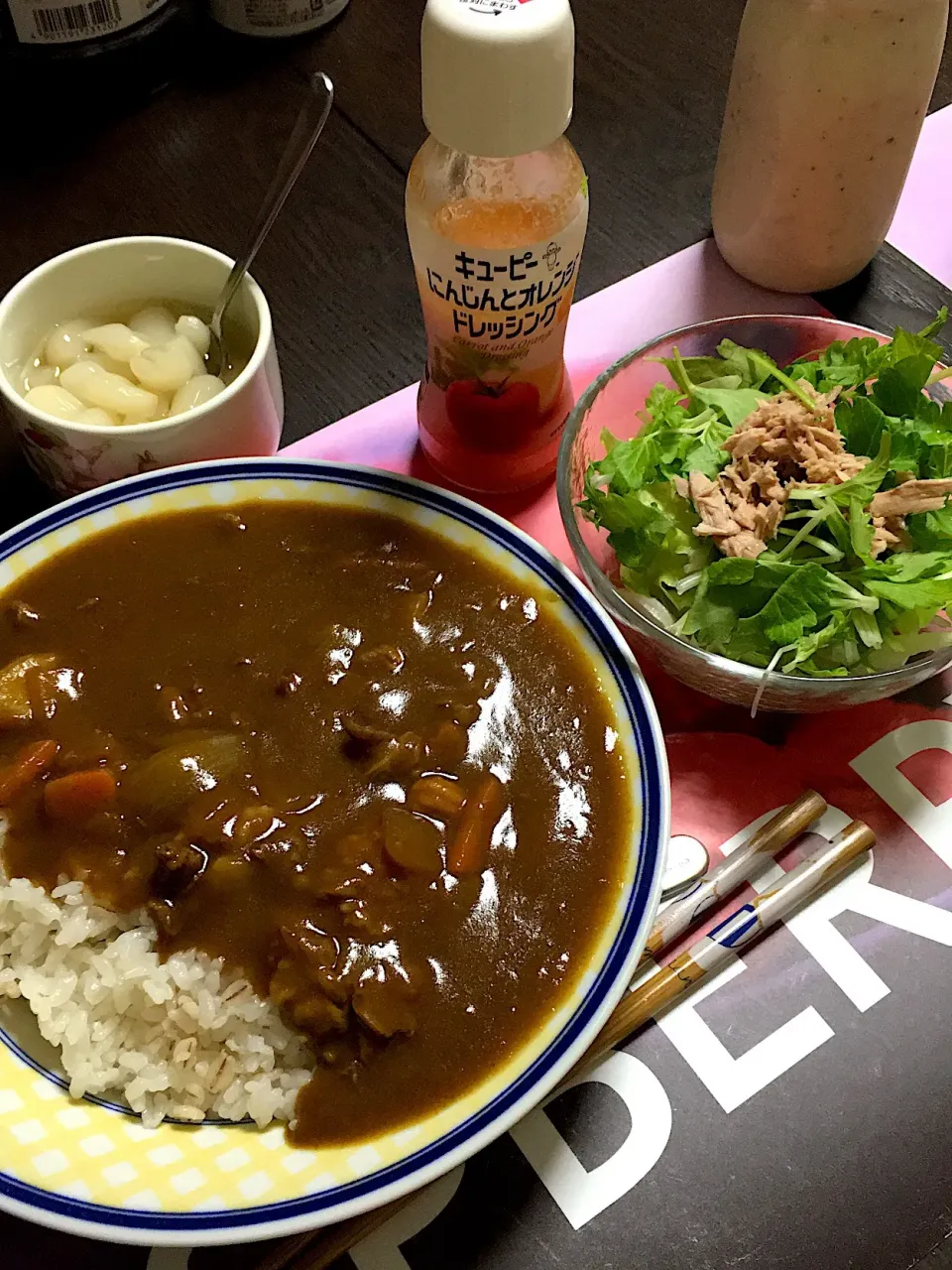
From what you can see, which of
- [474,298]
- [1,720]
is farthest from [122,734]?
[474,298]

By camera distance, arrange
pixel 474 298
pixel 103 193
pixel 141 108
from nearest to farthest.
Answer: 1. pixel 474 298
2. pixel 103 193
3. pixel 141 108

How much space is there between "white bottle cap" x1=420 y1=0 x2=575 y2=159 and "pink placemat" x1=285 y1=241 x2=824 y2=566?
593mm

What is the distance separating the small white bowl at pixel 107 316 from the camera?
167 centimetres

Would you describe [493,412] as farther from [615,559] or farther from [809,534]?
[809,534]

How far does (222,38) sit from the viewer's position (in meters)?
2.62

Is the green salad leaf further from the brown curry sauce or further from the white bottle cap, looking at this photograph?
the white bottle cap

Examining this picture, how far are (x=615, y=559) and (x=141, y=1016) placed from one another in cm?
98

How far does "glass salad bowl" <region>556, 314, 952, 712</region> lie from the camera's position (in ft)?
5.01

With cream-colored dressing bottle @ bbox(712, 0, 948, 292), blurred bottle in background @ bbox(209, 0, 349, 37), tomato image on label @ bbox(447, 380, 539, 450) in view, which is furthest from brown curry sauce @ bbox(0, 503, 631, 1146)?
blurred bottle in background @ bbox(209, 0, 349, 37)

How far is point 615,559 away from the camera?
1791 millimetres

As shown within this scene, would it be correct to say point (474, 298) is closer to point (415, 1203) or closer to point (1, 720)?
point (1, 720)

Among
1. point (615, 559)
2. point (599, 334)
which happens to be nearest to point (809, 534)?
point (615, 559)

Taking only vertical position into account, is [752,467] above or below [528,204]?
below

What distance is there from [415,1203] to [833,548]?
1.05 m
